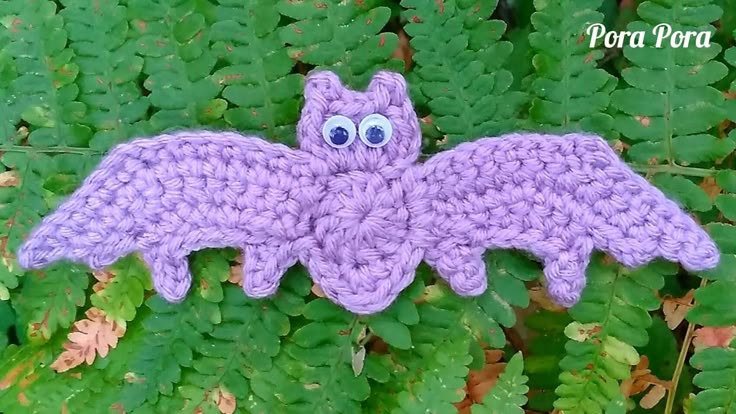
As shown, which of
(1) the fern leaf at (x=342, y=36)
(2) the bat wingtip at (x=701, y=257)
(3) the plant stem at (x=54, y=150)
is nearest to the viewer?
(2) the bat wingtip at (x=701, y=257)

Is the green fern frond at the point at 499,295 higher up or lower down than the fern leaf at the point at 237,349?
higher up

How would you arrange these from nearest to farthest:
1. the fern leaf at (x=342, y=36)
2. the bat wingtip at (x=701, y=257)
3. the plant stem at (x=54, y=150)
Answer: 1. the bat wingtip at (x=701, y=257)
2. the fern leaf at (x=342, y=36)
3. the plant stem at (x=54, y=150)

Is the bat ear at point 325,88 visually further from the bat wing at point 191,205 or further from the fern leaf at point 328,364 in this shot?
the fern leaf at point 328,364

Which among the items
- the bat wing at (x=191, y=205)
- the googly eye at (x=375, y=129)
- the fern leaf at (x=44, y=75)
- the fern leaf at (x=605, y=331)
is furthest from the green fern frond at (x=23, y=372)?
the fern leaf at (x=605, y=331)

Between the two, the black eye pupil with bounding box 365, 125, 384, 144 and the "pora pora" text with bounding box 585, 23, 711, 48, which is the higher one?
the "pora pora" text with bounding box 585, 23, 711, 48

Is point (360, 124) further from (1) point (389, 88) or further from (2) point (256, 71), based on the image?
(2) point (256, 71)

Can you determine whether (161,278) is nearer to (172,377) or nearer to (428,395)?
(172,377)

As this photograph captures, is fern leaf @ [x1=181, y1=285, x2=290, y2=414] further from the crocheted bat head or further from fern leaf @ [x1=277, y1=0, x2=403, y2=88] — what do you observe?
fern leaf @ [x1=277, y1=0, x2=403, y2=88]

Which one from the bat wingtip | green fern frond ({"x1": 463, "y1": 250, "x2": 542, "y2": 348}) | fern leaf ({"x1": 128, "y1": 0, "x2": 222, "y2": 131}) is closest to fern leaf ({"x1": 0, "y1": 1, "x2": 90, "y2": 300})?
fern leaf ({"x1": 128, "y1": 0, "x2": 222, "y2": 131})
